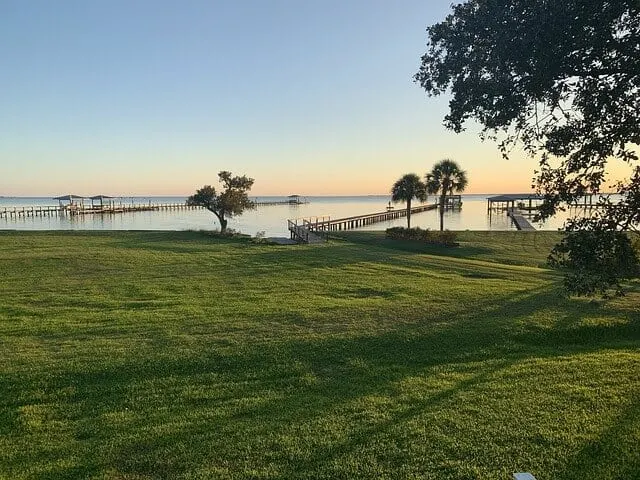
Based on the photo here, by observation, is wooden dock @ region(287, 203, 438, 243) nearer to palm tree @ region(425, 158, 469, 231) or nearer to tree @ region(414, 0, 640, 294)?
palm tree @ region(425, 158, 469, 231)

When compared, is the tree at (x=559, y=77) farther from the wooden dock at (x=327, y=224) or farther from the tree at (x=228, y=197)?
the tree at (x=228, y=197)

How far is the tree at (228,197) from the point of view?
4269 cm

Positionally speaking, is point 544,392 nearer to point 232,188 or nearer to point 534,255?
point 534,255

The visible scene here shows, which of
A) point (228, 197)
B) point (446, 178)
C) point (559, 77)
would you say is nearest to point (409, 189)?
point (446, 178)

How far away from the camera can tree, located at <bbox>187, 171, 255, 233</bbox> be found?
140 ft

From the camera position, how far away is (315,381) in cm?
670

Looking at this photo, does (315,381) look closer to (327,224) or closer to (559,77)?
(559,77)

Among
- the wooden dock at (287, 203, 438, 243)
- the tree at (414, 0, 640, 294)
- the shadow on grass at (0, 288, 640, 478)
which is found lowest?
the shadow on grass at (0, 288, 640, 478)

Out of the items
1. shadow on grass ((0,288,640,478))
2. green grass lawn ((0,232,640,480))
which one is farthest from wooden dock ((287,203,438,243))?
shadow on grass ((0,288,640,478))

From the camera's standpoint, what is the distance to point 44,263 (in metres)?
18.6

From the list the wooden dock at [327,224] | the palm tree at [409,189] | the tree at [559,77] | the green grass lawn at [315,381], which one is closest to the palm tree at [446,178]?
the palm tree at [409,189]

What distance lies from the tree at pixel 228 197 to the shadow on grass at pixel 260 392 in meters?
34.2

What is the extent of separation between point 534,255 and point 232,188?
82.5 feet

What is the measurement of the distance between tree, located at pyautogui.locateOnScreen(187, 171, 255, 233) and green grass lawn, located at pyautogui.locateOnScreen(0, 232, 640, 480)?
28.3m
